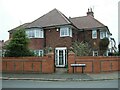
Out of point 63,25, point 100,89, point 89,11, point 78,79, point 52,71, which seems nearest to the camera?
point 100,89

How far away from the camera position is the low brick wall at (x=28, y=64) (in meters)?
23.9

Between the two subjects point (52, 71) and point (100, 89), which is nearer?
point (100, 89)

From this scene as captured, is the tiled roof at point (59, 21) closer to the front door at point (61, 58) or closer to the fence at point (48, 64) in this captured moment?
the front door at point (61, 58)

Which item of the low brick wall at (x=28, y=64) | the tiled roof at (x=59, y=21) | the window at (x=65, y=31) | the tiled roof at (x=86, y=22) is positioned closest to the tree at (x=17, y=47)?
the low brick wall at (x=28, y=64)

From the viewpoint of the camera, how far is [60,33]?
3409 centimetres

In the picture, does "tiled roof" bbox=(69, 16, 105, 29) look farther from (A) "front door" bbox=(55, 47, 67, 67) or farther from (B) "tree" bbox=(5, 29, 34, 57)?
(B) "tree" bbox=(5, 29, 34, 57)

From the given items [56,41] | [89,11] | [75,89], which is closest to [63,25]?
Result: [56,41]

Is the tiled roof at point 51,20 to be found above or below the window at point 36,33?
above

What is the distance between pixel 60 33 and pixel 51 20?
129 inches

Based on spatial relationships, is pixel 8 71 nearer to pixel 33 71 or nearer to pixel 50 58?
pixel 33 71

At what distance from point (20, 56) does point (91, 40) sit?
1559cm

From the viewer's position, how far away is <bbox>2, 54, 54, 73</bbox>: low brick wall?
2386cm

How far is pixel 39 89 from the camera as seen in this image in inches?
503

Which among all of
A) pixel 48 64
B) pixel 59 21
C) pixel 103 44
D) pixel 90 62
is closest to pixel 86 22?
pixel 103 44
